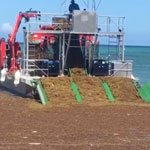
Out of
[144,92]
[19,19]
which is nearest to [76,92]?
[144,92]

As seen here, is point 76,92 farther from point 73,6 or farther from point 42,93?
point 73,6

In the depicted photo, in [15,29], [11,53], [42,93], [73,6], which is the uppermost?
[73,6]

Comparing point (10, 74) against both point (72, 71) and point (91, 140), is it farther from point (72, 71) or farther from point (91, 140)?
point (91, 140)

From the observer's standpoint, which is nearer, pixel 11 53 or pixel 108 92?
pixel 108 92

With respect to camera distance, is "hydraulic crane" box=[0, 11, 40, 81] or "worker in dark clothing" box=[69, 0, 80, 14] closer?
"worker in dark clothing" box=[69, 0, 80, 14]

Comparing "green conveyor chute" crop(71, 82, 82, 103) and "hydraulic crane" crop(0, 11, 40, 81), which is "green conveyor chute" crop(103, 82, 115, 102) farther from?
"hydraulic crane" crop(0, 11, 40, 81)

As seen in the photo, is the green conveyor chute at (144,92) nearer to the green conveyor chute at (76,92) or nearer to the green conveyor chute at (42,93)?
the green conveyor chute at (76,92)

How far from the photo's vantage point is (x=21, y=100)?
24797 mm

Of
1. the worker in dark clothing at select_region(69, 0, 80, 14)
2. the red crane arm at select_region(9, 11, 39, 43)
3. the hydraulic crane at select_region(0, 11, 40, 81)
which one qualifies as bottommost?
the hydraulic crane at select_region(0, 11, 40, 81)

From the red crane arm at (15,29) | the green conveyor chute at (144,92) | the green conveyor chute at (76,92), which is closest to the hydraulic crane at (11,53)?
the red crane arm at (15,29)

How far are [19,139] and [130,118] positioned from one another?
240 inches

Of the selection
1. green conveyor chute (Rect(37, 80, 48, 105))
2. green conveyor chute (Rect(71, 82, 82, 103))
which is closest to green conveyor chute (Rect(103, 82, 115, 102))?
green conveyor chute (Rect(71, 82, 82, 103))

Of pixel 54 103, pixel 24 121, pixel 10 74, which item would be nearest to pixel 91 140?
pixel 24 121

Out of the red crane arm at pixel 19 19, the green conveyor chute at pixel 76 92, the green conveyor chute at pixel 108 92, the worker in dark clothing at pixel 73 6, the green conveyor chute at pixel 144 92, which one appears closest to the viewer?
the green conveyor chute at pixel 76 92
